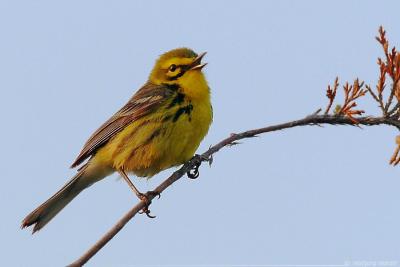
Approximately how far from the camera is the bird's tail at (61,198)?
639cm

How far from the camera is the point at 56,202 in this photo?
7.18 m

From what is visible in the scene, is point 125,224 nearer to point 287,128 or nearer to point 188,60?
point 287,128

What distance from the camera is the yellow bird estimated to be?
6957 mm

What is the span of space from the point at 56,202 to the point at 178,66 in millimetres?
2207

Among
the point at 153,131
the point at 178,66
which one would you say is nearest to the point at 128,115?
the point at 153,131

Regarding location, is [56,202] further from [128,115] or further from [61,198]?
[128,115]

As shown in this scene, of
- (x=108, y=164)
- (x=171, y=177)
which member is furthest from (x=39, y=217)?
(x=171, y=177)

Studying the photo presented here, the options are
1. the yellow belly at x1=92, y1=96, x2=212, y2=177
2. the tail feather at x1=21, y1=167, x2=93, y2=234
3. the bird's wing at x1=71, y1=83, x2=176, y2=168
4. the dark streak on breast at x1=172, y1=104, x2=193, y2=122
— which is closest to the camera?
the tail feather at x1=21, y1=167, x2=93, y2=234

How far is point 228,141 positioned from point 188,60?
3184mm

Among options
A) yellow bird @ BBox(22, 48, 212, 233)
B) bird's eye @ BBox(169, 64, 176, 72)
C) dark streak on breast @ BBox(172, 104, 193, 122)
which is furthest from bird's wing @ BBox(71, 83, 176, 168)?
dark streak on breast @ BBox(172, 104, 193, 122)

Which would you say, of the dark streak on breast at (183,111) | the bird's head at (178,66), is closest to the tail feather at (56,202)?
the dark streak on breast at (183,111)

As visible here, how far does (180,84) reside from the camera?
752cm

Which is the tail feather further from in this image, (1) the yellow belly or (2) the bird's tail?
(1) the yellow belly

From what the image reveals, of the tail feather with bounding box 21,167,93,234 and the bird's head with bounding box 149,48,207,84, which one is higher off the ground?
the bird's head with bounding box 149,48,207,84
